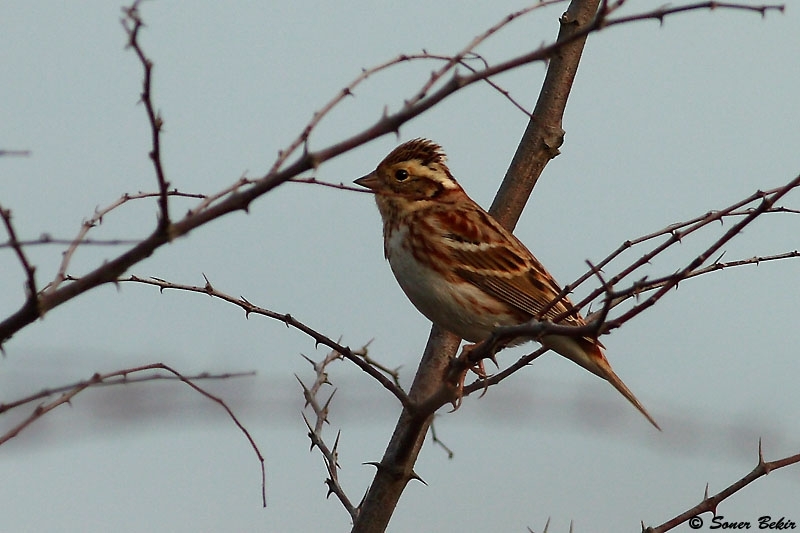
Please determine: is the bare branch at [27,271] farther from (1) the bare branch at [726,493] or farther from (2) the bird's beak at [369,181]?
(2) the bird's beak at [369,181]

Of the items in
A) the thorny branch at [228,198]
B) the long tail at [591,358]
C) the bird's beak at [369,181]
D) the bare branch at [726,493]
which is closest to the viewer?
the thorny branch at [228,198]

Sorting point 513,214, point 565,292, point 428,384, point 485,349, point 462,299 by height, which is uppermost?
point 513,214

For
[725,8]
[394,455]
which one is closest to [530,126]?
[394,455]

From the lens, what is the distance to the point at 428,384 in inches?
239

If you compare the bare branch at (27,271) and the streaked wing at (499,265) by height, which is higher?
the streaked wing at (499,265)

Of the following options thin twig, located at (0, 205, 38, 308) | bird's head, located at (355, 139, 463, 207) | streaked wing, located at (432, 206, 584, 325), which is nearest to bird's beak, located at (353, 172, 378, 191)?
bird's head, located at (355, 139, 463, 207)

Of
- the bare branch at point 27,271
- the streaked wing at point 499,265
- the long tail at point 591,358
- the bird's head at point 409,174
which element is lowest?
the bare branch at point 27,271

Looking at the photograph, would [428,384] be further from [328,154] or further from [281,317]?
→ [328,154]

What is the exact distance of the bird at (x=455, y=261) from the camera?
6.25m

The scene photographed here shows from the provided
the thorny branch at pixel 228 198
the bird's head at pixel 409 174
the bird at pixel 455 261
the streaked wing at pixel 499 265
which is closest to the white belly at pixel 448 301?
the bird at pixel 455 261

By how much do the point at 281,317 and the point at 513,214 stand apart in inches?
98.1

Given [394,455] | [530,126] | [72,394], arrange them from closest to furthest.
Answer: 1. [72,394]
2. [394,455]
3. [530,126]

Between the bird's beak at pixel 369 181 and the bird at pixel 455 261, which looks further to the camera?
the bird's beak at pixel 369 181

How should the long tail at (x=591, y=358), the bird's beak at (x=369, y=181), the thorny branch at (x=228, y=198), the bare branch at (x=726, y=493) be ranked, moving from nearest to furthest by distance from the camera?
the thorny branch at (x=228, y=198), the bare branch at (x=726, y=493), the long tail at (x=591, y=358), the bird's beak at (x=369, y=181)
